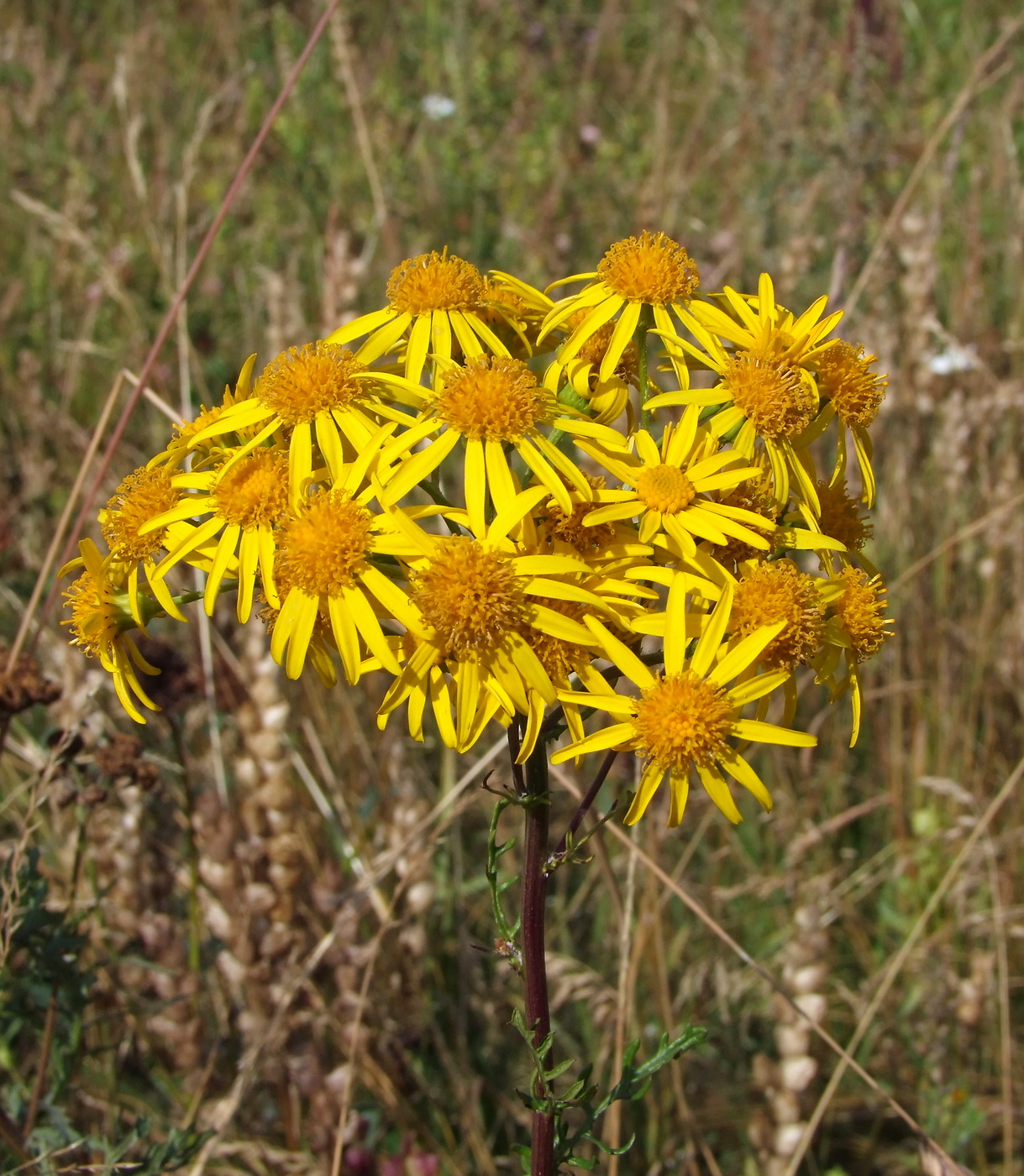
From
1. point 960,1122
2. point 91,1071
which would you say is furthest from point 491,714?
point 960,1122

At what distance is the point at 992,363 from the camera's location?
448 cm

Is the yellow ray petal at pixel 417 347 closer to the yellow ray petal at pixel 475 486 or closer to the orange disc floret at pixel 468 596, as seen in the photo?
the yellow ray petal at pixel 475 486

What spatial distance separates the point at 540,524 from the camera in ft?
5.10

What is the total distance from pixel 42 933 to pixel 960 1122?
2351 millimetres

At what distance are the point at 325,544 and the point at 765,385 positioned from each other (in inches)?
28.9

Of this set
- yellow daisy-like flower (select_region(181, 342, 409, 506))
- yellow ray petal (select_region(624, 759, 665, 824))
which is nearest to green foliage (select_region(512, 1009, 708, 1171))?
yellow ray petal (select_region(624, 759, 665, 824))

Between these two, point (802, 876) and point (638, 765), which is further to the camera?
point (802, 876)

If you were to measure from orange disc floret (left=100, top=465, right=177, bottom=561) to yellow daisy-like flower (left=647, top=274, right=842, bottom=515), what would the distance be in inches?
32.2

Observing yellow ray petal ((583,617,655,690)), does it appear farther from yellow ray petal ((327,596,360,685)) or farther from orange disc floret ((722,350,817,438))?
orange disc floret ((722,350,817,438))

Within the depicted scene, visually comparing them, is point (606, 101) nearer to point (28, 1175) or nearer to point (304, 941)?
point (304, 941)

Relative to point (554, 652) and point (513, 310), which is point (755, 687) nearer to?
point (554, 652)

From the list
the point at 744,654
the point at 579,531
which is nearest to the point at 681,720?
the point at 744,654

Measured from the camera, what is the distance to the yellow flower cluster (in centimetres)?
143

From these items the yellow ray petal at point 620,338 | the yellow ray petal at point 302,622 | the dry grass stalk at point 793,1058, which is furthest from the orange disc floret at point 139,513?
the dry grass stalk at point 793,1058
